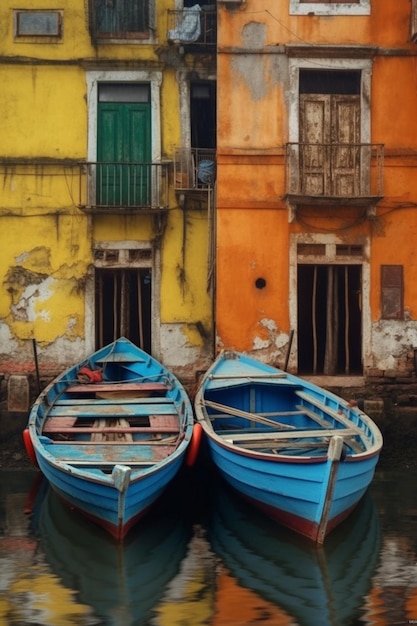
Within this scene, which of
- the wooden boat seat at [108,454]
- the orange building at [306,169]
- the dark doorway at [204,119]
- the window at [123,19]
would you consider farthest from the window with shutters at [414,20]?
the wooden boat seat at [108,454]

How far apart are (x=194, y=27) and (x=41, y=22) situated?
2.56m

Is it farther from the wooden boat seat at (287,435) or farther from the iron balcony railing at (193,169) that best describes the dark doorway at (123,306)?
the wooden boat seat at (287,435)

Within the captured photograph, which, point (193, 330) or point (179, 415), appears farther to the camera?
point (193, 330)

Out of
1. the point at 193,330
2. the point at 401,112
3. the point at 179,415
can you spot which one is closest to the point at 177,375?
the point at 193,330

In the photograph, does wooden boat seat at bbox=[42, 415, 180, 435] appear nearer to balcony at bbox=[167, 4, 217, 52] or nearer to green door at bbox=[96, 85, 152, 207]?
green door at bbox=[96, 85, 152, 207]

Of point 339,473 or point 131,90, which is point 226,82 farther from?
point 339,473

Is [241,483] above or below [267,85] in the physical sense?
below

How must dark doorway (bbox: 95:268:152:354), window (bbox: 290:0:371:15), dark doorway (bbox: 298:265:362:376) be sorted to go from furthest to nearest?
dark doorway (bbox: 95:268:152:354)
dark doorway (bbox: 298:265:362:376)
window (bbox: 290:0:371:15)

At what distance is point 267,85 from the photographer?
13898 mm

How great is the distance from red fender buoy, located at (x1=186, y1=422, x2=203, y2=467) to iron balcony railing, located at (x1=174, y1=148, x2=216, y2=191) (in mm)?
4905

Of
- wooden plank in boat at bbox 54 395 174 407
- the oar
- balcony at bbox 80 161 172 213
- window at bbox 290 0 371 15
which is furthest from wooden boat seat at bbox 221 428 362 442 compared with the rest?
window at bbox 290 0 371 15

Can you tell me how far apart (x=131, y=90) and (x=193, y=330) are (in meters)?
4.21

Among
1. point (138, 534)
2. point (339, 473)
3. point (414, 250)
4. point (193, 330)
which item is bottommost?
point (138, 534)

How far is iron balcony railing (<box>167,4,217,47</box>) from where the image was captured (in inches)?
568
